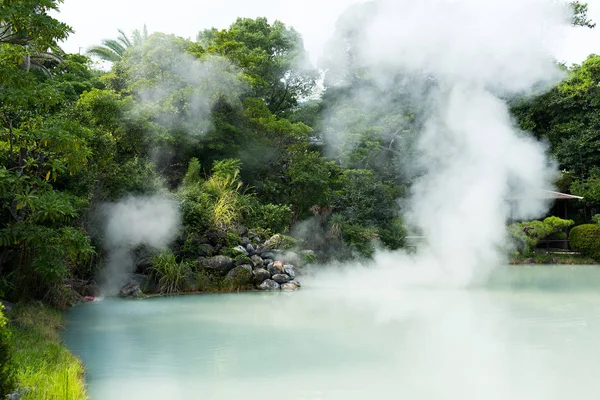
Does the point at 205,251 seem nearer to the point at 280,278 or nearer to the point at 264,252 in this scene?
the point at 264,252

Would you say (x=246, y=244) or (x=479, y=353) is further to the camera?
(x=246, y=244)

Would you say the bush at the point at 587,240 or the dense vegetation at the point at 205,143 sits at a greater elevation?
the dense vegetation at the point at 205,143

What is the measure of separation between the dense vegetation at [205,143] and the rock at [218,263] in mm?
451

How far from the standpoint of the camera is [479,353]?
6039mm

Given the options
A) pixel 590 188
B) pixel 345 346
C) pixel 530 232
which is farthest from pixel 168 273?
pixel 590 188

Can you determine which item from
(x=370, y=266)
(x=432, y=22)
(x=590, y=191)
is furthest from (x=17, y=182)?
(x=590, y=191)

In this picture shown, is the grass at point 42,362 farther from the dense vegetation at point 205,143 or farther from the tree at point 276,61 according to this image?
the tree at point 276,61

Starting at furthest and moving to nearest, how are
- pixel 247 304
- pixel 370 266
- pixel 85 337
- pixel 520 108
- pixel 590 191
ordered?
pixel 520 108 → pixel 590 191 → pixel 370 266 → pixel 247 304 → pixel 85 337

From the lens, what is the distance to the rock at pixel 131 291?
11.4 m

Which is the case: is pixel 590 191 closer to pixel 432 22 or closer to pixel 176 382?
pixel 432 22

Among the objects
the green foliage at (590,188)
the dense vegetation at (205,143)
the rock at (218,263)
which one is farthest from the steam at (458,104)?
the green foliage at (590,188)

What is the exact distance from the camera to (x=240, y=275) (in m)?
12.2

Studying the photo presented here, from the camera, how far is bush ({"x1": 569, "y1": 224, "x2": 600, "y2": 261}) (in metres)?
18.9

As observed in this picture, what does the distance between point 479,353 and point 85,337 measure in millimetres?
4691
